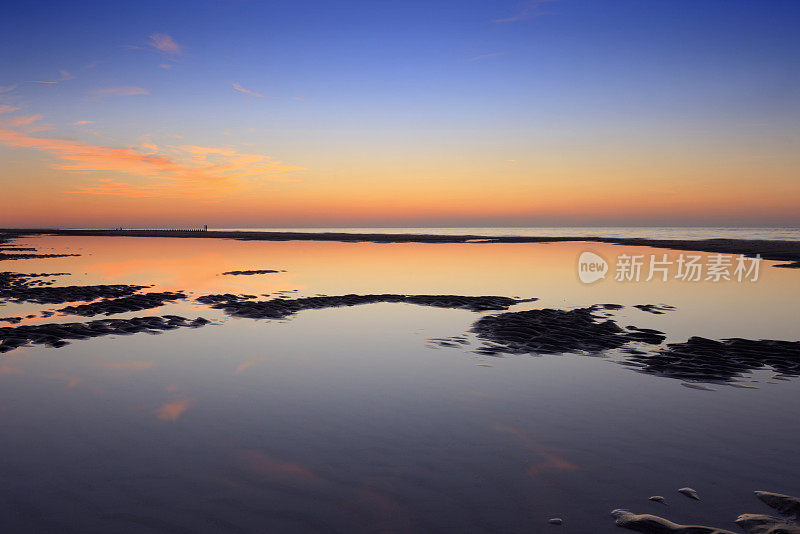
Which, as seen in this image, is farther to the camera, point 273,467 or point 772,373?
point 772,373

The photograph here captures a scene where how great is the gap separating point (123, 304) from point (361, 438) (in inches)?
765

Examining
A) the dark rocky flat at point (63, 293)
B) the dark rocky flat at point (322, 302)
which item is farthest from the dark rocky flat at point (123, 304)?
the dark rocky flat at point (322, 302)

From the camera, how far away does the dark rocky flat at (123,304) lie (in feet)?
69.9

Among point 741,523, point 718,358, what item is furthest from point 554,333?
point 741,523

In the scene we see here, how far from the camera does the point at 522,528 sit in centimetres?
579

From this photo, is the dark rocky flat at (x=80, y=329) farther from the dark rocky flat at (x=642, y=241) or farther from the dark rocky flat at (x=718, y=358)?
the dark rocky flat at (x=642, y=241)

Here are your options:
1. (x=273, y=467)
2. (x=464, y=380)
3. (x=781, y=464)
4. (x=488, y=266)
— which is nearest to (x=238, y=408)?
(x=273, y=467)

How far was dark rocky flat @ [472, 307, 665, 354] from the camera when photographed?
15.2 m

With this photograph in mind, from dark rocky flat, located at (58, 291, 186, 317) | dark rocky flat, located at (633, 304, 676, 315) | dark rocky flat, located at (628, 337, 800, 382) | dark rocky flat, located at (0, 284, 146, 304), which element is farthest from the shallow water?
dark rocky flat, located at (0, 284, 146, 304)

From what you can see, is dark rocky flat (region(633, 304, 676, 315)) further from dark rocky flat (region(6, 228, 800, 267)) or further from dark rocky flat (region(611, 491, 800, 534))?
dark rocky flat (region(6, 228, 800, 267))

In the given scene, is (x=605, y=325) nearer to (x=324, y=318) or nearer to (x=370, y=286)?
(x=324, y=318)

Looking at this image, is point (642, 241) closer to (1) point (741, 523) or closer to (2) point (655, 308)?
(2) point (655, 308)

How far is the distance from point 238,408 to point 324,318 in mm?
10635

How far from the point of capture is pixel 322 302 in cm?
2442
